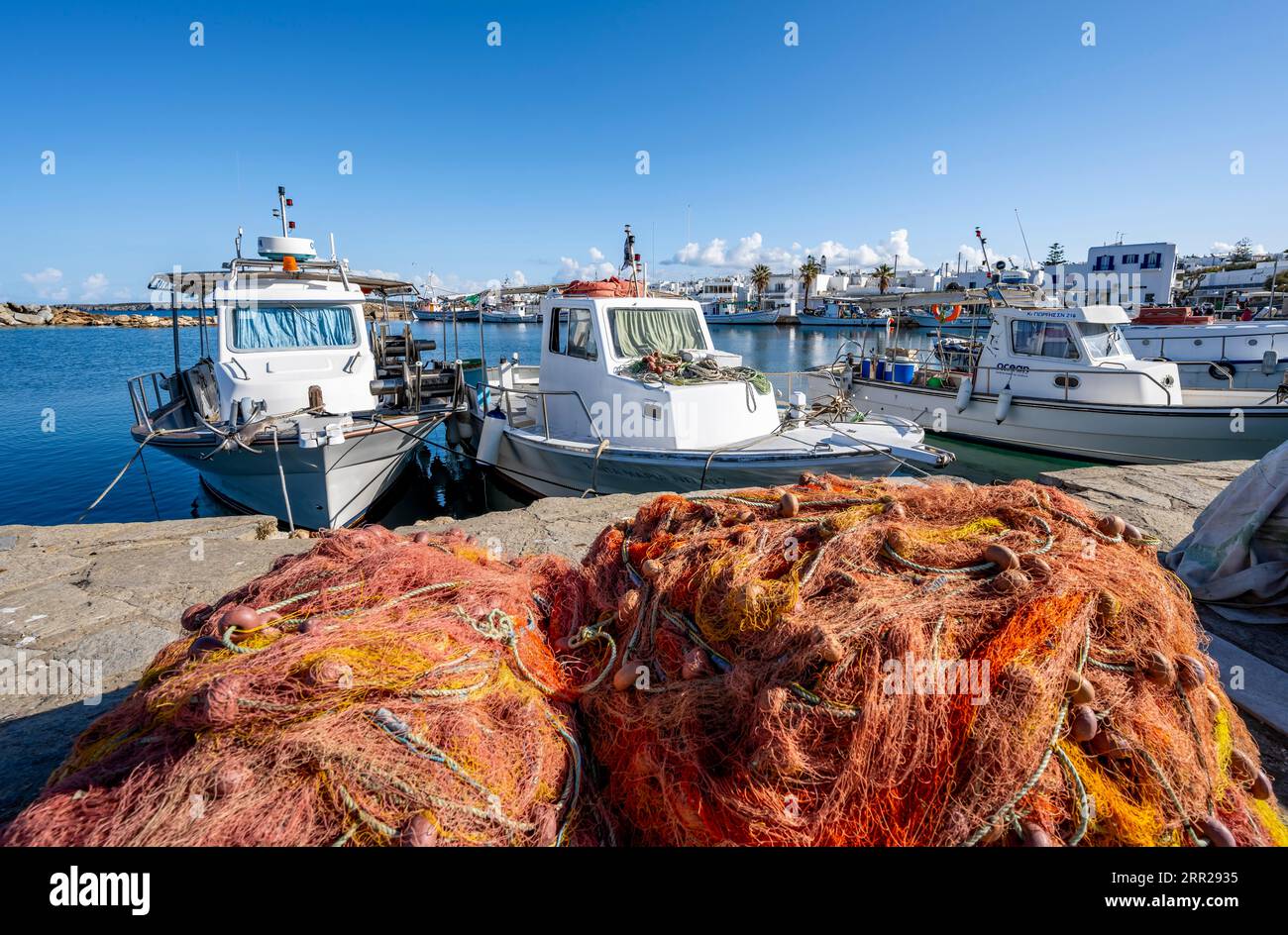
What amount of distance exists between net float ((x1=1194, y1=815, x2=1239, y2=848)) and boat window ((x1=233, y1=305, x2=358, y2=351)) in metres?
11.0

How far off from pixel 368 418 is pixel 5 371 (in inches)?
1471

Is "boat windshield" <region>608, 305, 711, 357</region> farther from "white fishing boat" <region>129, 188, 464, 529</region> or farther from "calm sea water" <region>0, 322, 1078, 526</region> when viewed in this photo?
"calm sea water" <region>0, 322, 1078, 526</region>

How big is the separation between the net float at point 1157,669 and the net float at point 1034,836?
77cm

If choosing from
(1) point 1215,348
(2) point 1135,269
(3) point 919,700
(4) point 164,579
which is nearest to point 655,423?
(4) point 164,579

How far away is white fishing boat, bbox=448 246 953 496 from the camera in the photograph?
7418 millimetres

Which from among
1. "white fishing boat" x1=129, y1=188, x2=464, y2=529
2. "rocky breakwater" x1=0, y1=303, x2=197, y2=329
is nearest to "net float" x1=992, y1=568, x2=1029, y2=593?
"white fishing boat" x1=129, y1=188, x2=464, y2=529

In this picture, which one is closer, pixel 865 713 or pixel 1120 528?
pixel 865 713

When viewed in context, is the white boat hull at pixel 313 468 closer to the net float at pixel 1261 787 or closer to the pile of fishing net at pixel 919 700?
the pile of fishing net at pixel 919 700

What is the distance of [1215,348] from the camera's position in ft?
60.3

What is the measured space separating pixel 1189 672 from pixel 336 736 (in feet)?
9.25

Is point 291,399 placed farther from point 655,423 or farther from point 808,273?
point 808,273

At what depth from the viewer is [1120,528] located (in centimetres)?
272
